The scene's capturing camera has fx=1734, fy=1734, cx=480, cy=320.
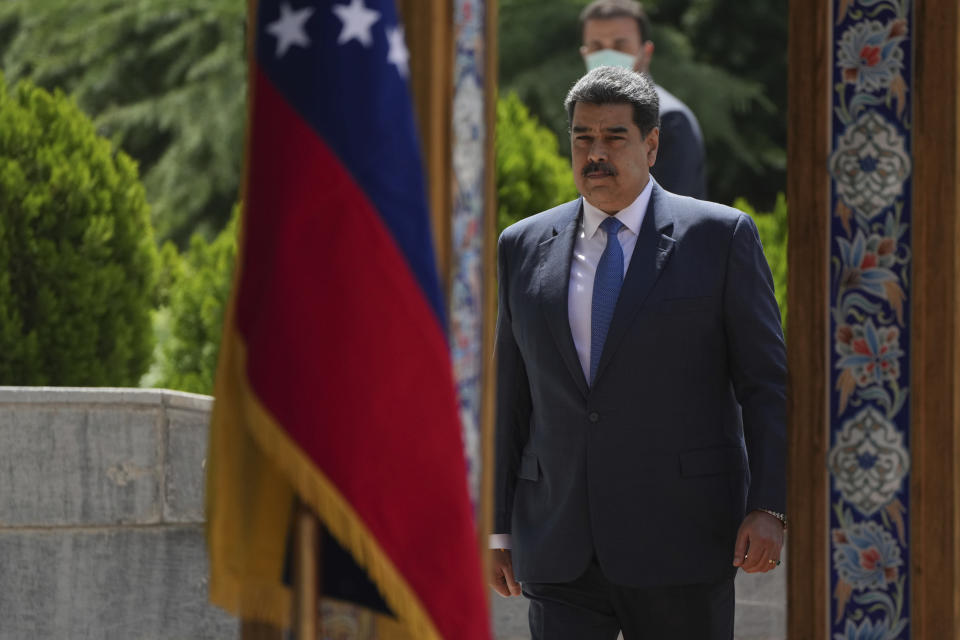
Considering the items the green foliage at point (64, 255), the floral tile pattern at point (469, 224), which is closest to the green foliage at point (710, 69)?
the green foliage at point (64, 255)

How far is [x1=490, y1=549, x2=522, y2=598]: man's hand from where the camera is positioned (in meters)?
4.34

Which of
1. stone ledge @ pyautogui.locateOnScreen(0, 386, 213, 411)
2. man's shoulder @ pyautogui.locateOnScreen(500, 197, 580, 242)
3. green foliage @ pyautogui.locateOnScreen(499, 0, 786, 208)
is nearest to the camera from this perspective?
man's shoulder @ pyautogui.locateOnScreen(500, 197, 580, 242)

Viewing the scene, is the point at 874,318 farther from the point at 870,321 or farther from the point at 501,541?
the point at 501,541

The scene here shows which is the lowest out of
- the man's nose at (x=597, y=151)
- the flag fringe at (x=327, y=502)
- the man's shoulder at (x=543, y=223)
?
the flag fringe at (x=327, y=502)

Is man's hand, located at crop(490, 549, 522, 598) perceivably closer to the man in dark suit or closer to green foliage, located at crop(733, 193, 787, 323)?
the man in dark suit

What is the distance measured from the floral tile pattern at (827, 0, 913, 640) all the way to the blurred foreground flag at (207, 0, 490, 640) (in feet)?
3.63

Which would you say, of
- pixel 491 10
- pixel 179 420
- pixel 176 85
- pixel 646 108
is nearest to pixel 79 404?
pixel 179 420

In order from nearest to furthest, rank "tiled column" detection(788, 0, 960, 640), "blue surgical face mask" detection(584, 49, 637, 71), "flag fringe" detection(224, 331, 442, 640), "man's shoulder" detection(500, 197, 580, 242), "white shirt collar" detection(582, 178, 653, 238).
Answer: "flag fringe" detection(224, 331, 442, 640), "tiled column" detection(788, 0, 960, 640), "white shirt collar" detection(582, 178, 653, 238), "man's shoulder" detection(500, 197, 580, 242), "blue surgical face mask" detection(584, 49, 637, 71)

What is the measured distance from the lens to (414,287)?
291cm

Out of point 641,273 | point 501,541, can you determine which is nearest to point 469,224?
point 641,273

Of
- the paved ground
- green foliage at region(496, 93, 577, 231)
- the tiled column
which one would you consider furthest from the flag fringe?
green foliage at region(496, 93, 577, 231)

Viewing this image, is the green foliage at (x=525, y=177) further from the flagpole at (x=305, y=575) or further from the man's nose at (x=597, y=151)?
the flagpole at (x=305, y=575)

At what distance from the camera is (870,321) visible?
3740mm

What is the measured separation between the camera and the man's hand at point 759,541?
3947 millimetres
